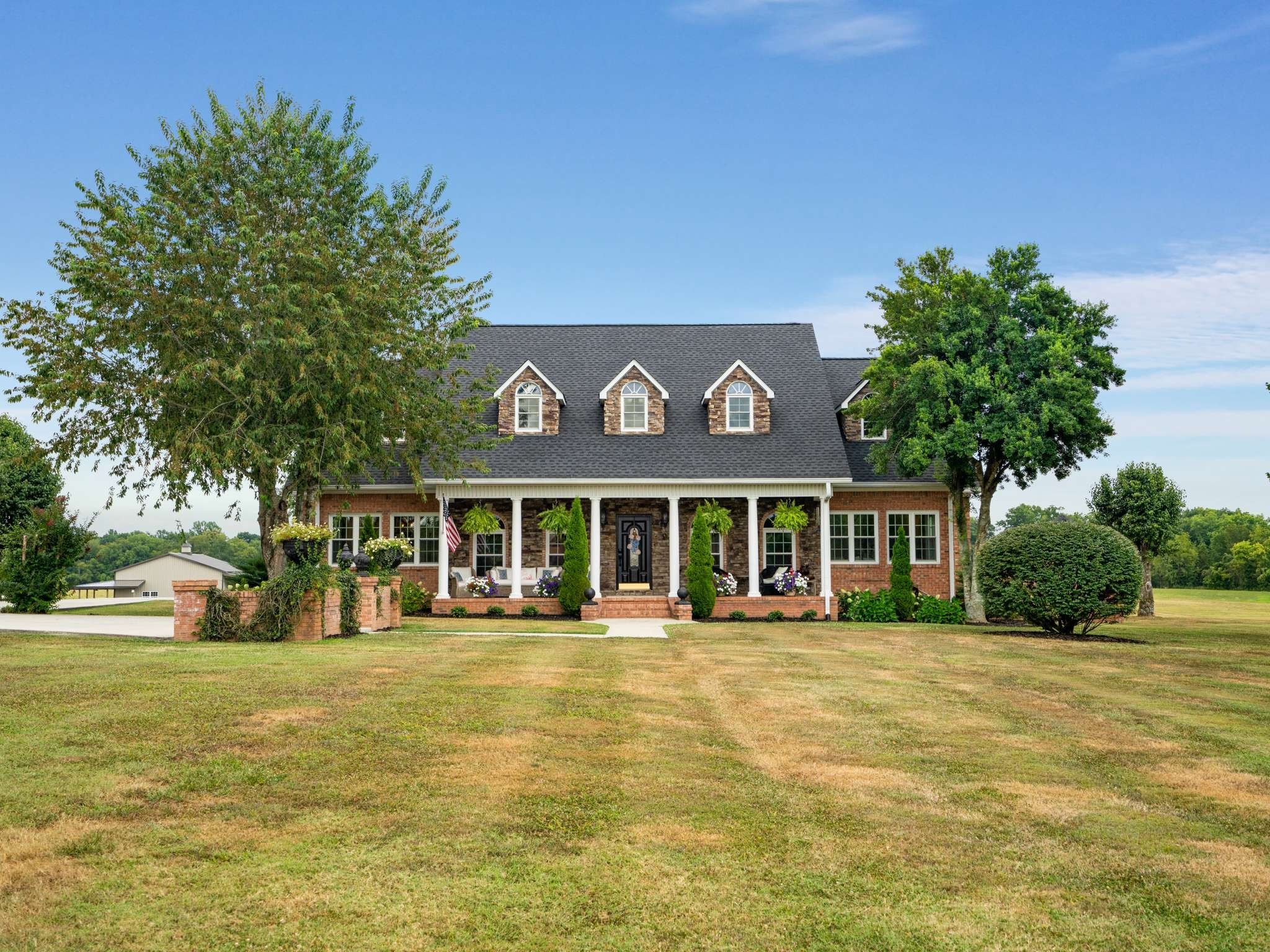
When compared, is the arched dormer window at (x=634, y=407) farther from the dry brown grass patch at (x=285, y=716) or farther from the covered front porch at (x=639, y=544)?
the dry brown grass patch at (x=285, y=716)

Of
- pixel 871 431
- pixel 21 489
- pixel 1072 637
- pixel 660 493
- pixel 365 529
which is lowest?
pixel 1072 637

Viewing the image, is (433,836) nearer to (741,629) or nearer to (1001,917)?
(1001,917)

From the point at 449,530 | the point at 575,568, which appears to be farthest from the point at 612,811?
the point at 449,530

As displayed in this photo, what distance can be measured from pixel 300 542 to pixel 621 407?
46.0 ft

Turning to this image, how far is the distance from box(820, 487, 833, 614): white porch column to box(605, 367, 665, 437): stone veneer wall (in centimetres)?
550

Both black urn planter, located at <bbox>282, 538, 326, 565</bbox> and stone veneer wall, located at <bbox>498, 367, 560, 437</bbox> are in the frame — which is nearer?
black urn planter, located at <bbox>282, 538, 326, 565</bbox>

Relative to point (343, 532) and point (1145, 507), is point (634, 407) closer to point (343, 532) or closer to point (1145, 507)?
point (343, 532)

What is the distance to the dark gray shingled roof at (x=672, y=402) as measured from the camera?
1200 inches

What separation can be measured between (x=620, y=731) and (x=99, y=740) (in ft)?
15.5

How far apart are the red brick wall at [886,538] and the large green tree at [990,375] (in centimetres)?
204

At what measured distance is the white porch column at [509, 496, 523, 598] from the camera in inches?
1169

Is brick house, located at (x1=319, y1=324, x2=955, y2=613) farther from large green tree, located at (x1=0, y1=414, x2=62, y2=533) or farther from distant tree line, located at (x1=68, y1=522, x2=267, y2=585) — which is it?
distant tree line, located at (x1=68, y1=522, x2=267, y2=585)

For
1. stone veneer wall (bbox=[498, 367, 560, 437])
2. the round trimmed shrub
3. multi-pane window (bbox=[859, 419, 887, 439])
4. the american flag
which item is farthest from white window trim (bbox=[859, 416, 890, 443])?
the american flag

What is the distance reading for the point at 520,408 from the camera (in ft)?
105
